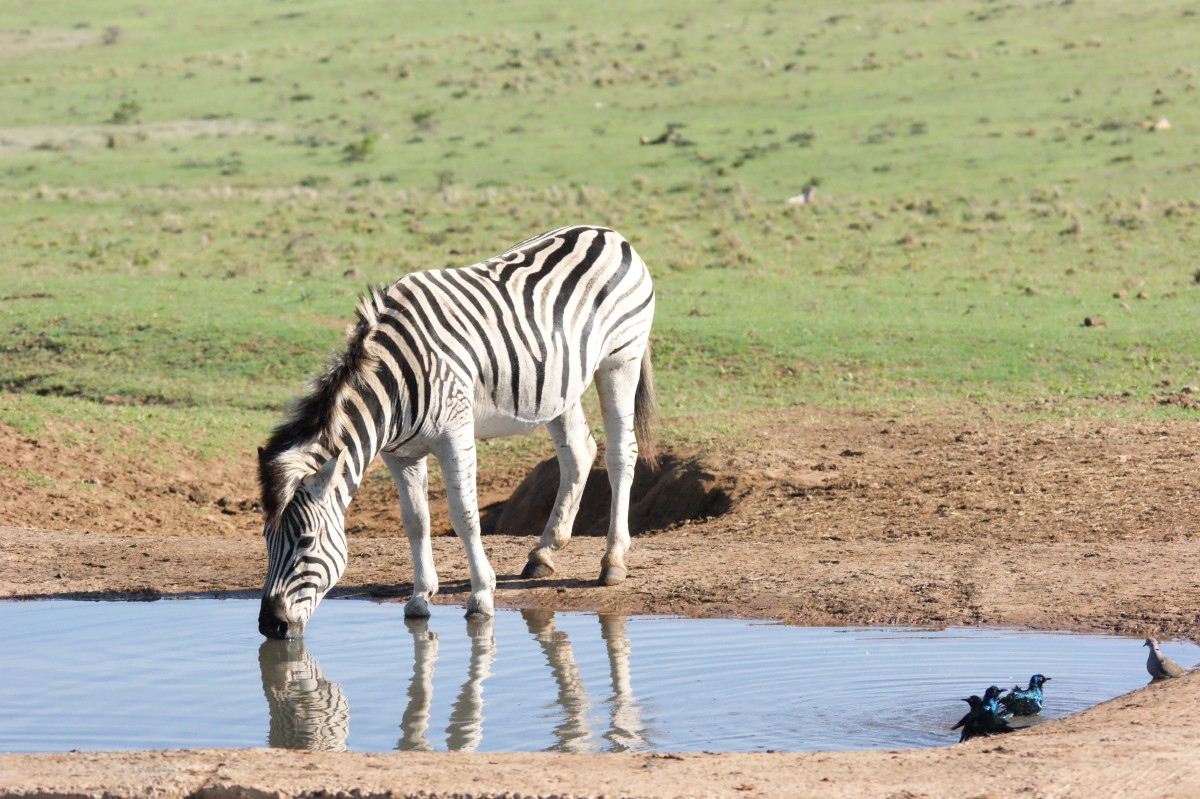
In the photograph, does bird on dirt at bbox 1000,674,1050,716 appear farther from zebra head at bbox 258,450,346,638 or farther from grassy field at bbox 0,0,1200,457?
grassy field at bbox 0,0,1200,457

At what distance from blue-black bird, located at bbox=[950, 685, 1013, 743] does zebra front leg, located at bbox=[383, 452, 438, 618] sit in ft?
11.6

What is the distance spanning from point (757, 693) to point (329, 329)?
43.6ft

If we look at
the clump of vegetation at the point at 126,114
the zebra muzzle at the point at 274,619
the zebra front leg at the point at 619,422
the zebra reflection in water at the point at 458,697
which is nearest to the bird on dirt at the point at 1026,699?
the zebra reflection in water at the point at 458,697

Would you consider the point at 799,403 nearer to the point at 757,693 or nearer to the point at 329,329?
the point at 329,329

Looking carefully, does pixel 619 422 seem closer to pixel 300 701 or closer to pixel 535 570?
pixel 535 570

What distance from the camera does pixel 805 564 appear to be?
952cm

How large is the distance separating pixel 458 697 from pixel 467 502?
1.61 m

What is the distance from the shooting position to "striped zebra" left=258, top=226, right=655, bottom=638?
748cm

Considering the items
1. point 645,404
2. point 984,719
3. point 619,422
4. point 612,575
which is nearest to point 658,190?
point 645,404

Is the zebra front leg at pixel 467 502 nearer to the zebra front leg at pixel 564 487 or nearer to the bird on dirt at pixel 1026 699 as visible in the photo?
the zebra front leg at pixel 564 487

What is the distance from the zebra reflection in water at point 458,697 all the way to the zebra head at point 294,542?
300mm

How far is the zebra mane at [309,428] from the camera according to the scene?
290 inches

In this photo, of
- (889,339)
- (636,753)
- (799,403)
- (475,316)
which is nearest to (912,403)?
(799,403)

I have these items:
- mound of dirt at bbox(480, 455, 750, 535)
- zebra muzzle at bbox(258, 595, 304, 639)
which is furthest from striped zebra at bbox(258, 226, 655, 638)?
mound of dirt at bbox(480, 455, 750, 535)
